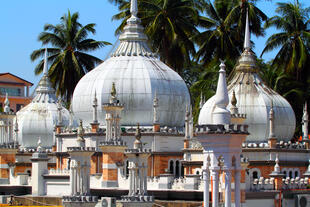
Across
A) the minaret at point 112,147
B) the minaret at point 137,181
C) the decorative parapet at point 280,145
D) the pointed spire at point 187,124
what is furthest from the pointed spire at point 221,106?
the pointed spire at point 187,124

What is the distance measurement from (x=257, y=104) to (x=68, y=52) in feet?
84.6

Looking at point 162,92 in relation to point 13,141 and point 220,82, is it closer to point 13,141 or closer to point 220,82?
point 13,141

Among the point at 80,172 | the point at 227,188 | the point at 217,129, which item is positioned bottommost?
the point at 227,188

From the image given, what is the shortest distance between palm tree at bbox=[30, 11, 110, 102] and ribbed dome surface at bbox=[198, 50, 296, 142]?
2132 cm

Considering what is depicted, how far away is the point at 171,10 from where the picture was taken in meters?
68.6

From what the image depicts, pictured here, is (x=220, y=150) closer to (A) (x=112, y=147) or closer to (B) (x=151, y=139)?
(A) (x=112, y=147)

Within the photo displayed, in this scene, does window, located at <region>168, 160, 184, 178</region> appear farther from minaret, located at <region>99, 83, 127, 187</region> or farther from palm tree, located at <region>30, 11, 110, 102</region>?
palm tree, located at <region>30, 11, 110, 102</region>

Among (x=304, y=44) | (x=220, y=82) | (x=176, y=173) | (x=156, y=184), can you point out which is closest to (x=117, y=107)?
(x=156, y=184)

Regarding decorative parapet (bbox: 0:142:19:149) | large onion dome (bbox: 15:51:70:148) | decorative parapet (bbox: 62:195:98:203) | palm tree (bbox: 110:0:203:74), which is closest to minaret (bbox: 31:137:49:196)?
decorative parapet (bbox: 0:142:19:149)

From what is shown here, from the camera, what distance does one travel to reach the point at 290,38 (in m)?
70.8

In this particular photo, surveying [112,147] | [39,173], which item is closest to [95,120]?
[39,173]

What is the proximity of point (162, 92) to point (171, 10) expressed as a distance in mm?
12796

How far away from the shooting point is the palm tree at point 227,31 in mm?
70312

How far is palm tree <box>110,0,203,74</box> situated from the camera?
68062mm
